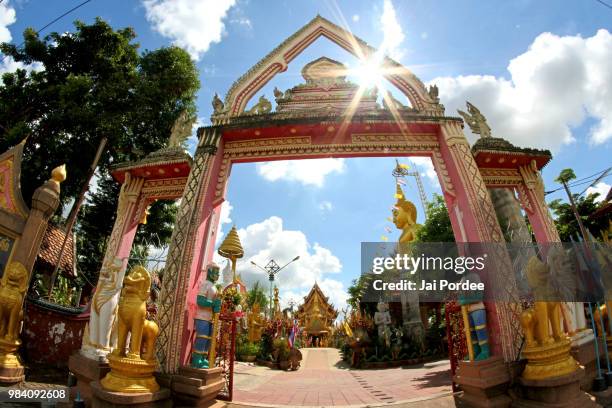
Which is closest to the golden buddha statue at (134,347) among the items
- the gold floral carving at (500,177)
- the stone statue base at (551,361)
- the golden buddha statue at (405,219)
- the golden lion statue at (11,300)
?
the golden lion statue at (11,300)

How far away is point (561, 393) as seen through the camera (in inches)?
165

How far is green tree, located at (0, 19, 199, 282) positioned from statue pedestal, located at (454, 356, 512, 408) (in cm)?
1043

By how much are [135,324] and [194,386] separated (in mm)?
1310

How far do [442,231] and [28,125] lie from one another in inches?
760

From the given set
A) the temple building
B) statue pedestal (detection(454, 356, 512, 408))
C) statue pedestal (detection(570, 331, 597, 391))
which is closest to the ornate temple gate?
statue pedestal (detection(454, 356, 512, 408))

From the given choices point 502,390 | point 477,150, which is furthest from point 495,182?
point 502,390

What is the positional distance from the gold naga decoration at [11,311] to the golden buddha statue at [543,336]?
937cm

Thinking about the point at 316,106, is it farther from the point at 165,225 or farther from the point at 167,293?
the point at 165,225

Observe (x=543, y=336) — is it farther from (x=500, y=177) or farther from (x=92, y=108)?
(x=92, y=108)

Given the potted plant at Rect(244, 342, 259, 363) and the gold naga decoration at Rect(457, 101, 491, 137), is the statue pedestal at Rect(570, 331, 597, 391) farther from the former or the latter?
the potted plant at Rect(244, 342, 259, 363)

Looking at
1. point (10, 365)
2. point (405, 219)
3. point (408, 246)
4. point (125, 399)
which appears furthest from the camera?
point (405, 219)

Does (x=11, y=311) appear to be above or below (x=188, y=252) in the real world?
below

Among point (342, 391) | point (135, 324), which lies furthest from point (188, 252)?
point (342, 391)

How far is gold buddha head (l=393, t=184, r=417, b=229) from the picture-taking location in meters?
15.7
